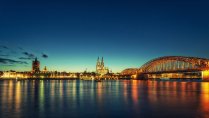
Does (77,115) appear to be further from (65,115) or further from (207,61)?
(207,61)

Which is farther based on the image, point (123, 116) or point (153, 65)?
point (153, 65)

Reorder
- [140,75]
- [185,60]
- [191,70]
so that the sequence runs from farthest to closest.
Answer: [140,75] → [185,60] → [191,70]

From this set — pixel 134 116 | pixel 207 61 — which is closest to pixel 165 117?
pixel 134 116

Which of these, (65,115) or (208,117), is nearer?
(208,117)

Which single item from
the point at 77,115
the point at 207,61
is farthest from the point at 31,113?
the point at 207,61

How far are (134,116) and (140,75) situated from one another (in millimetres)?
157615

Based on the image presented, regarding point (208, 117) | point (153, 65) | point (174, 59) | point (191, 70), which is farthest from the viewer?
point (153, 65)

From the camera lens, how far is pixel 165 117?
76.7ft

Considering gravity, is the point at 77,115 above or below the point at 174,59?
below

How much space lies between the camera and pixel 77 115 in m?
25.2

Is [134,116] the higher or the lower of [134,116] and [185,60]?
the lower

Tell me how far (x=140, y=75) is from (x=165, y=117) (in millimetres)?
158701

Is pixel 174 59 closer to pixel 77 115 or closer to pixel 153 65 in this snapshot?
pixel 153 65

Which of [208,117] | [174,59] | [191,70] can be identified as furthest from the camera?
[174,59]
